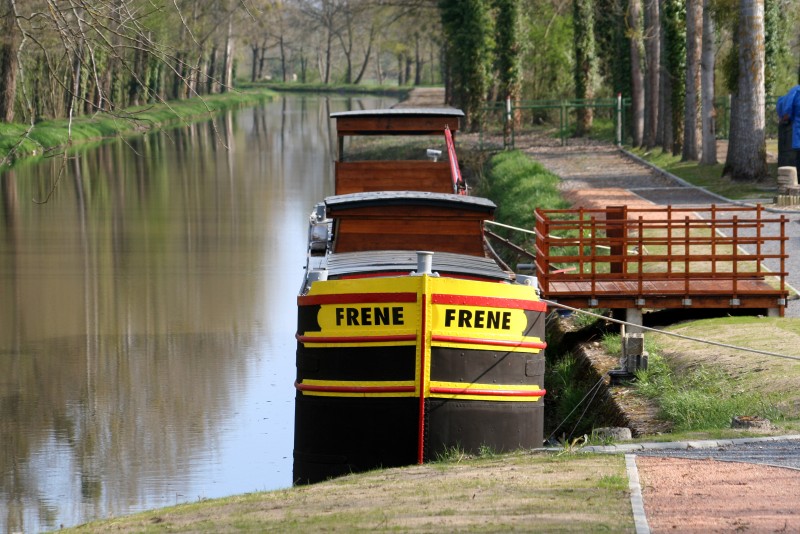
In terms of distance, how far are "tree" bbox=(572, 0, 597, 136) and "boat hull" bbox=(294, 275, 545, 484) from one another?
37.5 metres

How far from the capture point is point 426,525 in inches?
293

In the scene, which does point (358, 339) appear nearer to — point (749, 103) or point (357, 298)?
point (357, 298)

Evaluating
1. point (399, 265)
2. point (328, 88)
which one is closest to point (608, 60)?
point (399, 265)

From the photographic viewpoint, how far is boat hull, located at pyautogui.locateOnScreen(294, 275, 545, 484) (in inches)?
428

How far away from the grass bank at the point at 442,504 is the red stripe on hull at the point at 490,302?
58.3 inches

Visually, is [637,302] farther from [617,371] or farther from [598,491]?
[598,491]

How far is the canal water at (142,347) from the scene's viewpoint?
42.9 ft

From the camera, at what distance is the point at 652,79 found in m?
41.0

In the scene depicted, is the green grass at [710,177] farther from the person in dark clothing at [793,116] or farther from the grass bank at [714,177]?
the person in dark clothing at [793,116]

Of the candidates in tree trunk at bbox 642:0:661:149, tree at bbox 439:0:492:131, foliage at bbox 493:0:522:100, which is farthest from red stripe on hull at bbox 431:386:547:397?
foliage at bbox 493:0:522:100

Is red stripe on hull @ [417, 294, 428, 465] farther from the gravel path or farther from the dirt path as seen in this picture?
the dirt path

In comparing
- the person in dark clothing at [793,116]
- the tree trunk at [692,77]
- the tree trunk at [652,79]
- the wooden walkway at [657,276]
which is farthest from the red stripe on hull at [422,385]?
the tree trunk at [652,79]

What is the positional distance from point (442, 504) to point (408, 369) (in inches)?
116

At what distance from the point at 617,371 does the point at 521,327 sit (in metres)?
2.35
